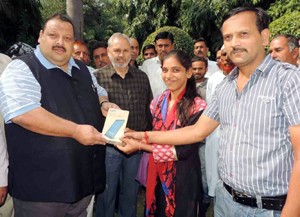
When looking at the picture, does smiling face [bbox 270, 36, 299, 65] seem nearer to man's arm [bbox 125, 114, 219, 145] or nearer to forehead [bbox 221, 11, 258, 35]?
man's arm [bbox 125, 114, 219, 145]

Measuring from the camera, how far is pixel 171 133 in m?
3.14

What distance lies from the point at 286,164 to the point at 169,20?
1528 cm

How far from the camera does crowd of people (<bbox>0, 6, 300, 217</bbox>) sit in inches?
85.2

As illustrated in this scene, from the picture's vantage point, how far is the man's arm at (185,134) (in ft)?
9.28

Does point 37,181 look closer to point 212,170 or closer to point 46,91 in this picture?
point 46,91

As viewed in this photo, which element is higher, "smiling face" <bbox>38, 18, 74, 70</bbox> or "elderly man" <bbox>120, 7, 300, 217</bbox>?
"smiling face" <bbox>38, 18, 74, 70</bbox>

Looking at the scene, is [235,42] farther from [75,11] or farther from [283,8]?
[283,8]

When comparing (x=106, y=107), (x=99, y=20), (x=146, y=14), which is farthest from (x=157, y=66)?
(x=99, y=20)

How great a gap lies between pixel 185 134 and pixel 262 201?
38.9 inches

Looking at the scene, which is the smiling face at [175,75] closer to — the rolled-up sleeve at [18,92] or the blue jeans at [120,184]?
the blue jeans at [120,184]

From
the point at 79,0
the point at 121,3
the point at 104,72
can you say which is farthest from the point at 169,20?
the point at 104,72

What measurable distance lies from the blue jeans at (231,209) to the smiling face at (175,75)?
4.13 feet

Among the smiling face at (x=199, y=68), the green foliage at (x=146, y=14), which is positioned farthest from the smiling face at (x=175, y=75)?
the green foliage at (x=146, y=14)

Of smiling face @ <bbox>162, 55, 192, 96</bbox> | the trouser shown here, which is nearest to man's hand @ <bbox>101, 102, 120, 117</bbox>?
smiling face @ <bbox>162, 55, 192, 96</bbox>
